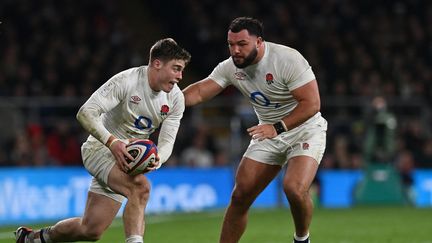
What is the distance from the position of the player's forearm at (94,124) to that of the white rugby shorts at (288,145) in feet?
5.32

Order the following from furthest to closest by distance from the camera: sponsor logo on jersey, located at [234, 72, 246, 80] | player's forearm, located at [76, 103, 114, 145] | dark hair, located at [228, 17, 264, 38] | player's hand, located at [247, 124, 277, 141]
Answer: sponsor logo on jersey, located at [234, 72, 246, 80], dark hair, located at [228, 17, 264, 38], player's hand, located at [247, 124, 277, 141], player's forearm, located at [76, 103, 114, 145]

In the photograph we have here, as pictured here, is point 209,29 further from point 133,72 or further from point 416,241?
point 133,72

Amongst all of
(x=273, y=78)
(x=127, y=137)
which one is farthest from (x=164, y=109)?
(x=273, y=78)

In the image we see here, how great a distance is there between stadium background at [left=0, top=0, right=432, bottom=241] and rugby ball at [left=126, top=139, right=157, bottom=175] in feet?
28.2

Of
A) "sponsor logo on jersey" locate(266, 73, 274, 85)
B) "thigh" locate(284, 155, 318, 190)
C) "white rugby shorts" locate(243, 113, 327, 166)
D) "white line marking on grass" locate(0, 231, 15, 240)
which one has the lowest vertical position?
"white line marking on grass" locate(0, 231, 15, 240)

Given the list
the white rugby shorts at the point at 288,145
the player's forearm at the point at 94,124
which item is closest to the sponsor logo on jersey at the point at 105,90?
the player's forearm at the point at 94,124

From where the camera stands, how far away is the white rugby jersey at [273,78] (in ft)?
30.7

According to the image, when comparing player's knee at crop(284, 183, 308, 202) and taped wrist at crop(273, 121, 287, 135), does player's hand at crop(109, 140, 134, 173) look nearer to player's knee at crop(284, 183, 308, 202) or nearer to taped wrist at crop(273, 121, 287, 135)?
taped wrist at crop(273, 121, 287, 135)

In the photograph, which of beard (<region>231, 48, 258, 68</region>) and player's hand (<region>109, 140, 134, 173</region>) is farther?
beard (<region>231, 48, 258, 68</region>)

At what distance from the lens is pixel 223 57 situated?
23234 millimetres

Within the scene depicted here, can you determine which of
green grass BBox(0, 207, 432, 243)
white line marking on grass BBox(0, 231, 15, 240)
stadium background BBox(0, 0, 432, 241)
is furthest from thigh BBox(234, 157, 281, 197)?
stadium background BBox(0, 0, 432, 241)

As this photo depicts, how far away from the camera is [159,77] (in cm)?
872

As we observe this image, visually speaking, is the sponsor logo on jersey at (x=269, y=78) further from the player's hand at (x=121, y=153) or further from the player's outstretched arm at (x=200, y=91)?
the player's hand at (x=121, y=153)

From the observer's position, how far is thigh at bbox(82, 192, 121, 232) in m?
8.89
